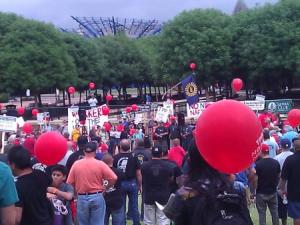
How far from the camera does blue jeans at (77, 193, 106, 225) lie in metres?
7.72

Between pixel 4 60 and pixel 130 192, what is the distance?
136 ft

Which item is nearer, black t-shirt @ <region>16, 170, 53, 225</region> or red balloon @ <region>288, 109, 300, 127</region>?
black t-shirt @ <region>16, 170, 53, 225</region>

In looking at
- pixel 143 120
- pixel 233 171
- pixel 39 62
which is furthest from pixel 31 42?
pixel 233 171

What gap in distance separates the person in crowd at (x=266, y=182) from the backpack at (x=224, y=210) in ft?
17.9

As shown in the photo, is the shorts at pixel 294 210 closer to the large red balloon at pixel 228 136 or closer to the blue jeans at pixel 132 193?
the blue jeans at pixel 132 193

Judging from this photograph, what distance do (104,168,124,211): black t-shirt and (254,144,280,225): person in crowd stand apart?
2.15 meters

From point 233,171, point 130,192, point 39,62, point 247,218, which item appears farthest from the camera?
point 39,62

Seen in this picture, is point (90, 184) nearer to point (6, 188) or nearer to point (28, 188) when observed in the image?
point (28, 188)

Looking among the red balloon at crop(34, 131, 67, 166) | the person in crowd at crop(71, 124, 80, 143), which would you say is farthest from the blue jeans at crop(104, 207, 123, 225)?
the person in crowd at crop(71, 124, 80, 143)

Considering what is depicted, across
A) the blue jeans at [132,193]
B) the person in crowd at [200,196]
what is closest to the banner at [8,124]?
the blue jeans at [132,193]

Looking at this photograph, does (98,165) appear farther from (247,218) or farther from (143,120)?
(143,120)

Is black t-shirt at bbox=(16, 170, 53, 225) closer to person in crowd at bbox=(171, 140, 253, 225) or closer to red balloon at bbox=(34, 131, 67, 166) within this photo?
red balloon at bbox=(34, 131, 67, 166)

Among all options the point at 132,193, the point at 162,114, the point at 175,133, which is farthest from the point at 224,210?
the point at 162,114

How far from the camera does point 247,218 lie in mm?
3330
